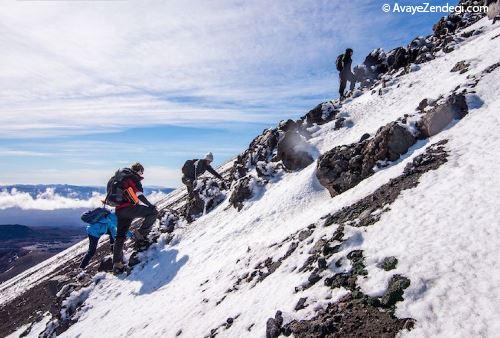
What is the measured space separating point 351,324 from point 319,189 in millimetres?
11185

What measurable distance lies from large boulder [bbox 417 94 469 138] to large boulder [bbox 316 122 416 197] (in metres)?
0.77

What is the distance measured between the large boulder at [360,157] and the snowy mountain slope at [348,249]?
64cm

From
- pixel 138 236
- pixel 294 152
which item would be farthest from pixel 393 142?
pixel 138 236

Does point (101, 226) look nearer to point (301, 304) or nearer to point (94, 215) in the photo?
point (94, 215)

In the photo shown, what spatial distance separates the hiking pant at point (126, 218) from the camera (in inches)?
712

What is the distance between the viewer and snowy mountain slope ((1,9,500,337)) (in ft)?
26.3

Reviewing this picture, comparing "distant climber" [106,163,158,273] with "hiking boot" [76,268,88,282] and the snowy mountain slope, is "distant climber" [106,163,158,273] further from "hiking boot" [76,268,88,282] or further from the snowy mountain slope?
"hiking boot" [76,268,88,282]

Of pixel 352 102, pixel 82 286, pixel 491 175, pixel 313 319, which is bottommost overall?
pixel 82 286

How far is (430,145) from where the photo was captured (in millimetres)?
14805

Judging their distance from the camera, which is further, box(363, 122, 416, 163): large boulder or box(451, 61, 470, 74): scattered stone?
box(451, 61, 470, 74): scattered stone

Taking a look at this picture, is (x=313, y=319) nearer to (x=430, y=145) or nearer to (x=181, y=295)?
(x=181, y=295)

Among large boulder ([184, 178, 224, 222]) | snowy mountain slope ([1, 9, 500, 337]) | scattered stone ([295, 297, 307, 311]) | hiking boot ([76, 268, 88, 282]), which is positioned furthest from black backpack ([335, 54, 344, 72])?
scattered stone ([295, 297, 307, 311])

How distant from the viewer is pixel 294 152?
23.2m

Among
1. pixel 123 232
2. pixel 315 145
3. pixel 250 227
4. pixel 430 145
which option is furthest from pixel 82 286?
pixel 430 145
